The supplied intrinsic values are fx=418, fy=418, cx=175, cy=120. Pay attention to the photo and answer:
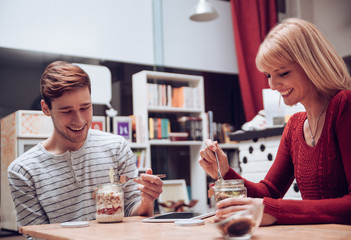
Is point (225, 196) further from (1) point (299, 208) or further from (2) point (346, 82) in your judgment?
(2) point (346, 82)

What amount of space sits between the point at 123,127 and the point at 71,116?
2581 mm

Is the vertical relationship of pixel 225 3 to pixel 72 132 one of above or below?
above

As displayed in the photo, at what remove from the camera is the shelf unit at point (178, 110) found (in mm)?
4437

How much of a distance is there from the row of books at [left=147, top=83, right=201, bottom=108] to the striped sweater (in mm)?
2765

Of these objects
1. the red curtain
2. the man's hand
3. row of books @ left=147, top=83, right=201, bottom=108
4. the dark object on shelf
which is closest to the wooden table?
the man's hand

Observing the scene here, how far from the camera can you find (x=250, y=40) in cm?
547

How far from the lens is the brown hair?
164 cm

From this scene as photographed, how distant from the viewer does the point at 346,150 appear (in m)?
1.17

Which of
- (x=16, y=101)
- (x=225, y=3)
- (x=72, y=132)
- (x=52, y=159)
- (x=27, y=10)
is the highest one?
(x=225, y=3)

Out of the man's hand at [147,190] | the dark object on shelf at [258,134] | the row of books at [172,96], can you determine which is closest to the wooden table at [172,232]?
the man's hand at [147,190]

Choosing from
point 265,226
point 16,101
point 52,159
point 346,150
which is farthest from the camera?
point 16,101

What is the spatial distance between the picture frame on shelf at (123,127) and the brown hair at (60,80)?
96.6 inches

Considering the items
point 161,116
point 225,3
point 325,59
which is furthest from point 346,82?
point 225,3

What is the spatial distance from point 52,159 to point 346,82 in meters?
1.11
